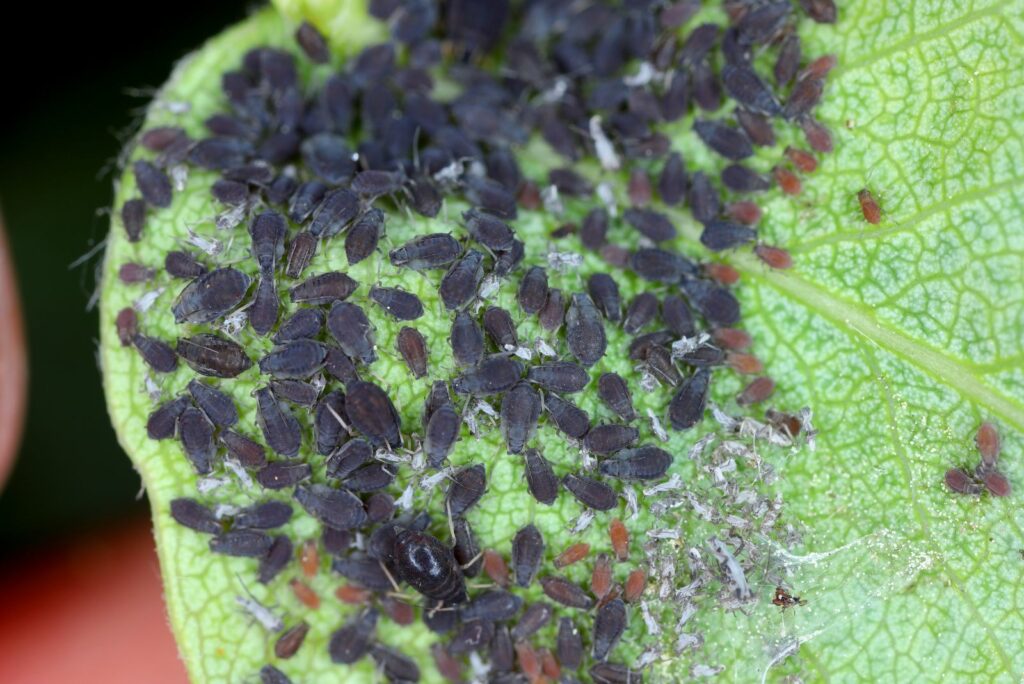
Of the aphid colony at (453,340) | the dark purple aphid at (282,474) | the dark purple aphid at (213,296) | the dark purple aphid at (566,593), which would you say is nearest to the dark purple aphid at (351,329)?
the aphid colony at (453,340)

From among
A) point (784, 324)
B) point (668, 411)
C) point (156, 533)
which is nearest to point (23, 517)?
point (156, 533)

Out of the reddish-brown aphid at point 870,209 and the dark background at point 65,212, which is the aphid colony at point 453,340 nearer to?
the reddish-brown aphid at point 870,209

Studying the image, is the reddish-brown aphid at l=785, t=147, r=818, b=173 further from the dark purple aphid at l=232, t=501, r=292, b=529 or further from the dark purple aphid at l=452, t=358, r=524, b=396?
the dark purple aphid at l=232, t=501, r=292, b=529

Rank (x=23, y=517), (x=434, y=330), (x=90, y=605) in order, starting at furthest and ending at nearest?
1. (x=23, y=517)
2. (x=90, y=605)
3. (x=434, y=330)

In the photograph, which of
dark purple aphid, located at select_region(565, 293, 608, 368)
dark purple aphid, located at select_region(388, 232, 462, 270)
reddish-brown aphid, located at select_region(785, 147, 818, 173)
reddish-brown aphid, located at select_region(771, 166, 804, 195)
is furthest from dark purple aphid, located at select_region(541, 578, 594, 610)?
reddish-brown aphid, located at select_region(785, 147, 818, 173)

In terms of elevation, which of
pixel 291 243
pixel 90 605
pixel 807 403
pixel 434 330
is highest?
pixel 291 243

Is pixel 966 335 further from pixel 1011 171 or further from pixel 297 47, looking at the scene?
pixel 297 47

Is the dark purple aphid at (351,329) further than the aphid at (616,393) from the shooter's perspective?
No
